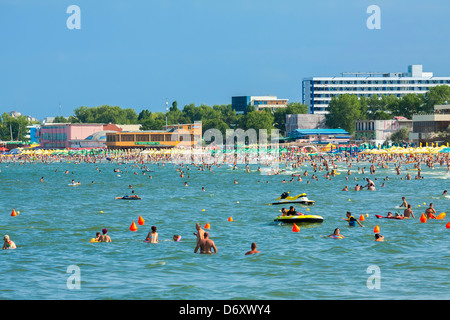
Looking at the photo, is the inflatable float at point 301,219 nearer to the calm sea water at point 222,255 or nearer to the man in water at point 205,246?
the calm sea water at point 222,255

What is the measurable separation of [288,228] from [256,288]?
15291mm

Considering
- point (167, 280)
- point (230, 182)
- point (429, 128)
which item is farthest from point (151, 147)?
point (167, 280)

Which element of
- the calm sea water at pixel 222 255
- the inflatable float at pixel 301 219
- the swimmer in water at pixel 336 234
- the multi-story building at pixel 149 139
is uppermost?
the multi-story building at pixel 149 139

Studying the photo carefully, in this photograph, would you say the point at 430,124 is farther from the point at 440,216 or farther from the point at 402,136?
the point at 440,216

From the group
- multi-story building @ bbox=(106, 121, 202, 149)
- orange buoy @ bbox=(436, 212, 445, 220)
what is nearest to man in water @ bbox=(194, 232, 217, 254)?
orange buoy @ bbox=(436, 212, 445, 220)

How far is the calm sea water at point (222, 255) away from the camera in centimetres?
2552

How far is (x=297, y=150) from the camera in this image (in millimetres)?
175875

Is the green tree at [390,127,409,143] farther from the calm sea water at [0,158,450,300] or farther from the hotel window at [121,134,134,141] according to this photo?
the calm sea water at [0,158,450,300]

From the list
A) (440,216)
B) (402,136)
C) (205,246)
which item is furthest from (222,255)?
(402,136)

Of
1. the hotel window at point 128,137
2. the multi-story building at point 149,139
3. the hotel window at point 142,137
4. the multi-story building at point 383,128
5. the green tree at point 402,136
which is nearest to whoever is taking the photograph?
the green tree at point 402,136

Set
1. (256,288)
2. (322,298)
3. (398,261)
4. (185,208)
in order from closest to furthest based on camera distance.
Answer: (322,298) < (256,288) < (398,261) < (185,208)

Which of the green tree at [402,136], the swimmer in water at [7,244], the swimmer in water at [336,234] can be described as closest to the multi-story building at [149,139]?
the green tree at [402,136]

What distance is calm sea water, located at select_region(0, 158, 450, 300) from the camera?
25.5 metres
